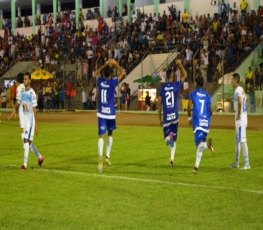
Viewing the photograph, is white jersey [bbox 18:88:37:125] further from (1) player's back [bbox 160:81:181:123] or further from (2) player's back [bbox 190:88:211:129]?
(2) player's back [bbox 190:88:211:129]

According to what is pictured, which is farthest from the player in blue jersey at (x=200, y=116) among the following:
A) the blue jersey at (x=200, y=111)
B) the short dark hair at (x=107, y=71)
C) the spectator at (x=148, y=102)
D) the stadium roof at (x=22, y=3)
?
the stadium roof at (x=22, y=3)

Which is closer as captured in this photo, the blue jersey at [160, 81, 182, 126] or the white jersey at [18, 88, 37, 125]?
the white jersey at [18, 88, 37, 125]

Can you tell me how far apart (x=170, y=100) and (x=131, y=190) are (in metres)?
3.54

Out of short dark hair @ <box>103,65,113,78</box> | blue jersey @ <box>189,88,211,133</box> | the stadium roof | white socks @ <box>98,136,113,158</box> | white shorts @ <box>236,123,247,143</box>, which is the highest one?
the stadium roof

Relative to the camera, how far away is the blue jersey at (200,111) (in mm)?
13188

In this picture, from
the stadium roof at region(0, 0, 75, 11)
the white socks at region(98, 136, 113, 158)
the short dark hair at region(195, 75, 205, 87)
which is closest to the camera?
the short dark hair at region(195, 75, 205, 87)

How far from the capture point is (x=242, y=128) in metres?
13.9

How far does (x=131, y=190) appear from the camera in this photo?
1127 centimetres

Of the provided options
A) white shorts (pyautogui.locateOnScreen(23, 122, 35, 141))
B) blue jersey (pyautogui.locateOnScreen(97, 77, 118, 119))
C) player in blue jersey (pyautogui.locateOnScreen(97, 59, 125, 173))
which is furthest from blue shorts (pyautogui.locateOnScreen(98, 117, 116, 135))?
A: white shorts (pyautogui.locateOnScreen(23, 122, 35, 141))

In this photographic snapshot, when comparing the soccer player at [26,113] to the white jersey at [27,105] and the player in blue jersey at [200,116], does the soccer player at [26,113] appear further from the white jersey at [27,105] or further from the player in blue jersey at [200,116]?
the player in blue jersey at [200,116]

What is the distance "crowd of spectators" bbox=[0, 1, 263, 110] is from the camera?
120 ft

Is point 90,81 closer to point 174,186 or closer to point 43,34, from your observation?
point 43,34

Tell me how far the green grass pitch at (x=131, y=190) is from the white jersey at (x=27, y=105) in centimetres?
112

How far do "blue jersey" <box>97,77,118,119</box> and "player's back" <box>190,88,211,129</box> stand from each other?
69.6 inches
